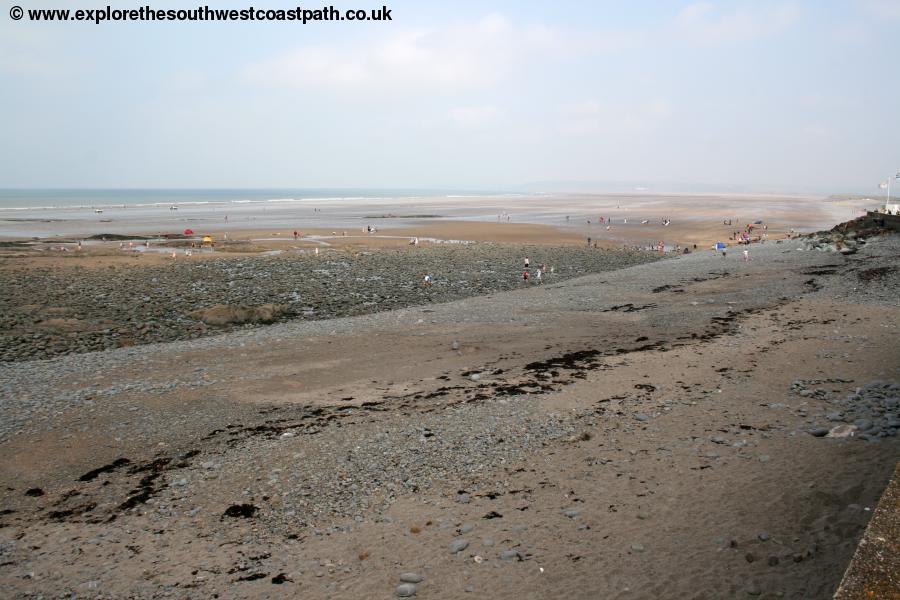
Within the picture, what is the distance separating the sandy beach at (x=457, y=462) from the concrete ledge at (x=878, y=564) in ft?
3.26

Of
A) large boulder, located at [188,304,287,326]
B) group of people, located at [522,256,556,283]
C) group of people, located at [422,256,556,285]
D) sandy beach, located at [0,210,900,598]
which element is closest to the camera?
sandy beach, located at [0,210,900,598]

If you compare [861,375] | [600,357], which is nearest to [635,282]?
[600,357]

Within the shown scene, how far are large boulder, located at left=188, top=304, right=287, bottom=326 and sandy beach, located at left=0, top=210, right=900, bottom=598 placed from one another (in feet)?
12.0

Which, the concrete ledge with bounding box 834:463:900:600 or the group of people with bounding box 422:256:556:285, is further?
the group of people with bounding box 422:256:556:285

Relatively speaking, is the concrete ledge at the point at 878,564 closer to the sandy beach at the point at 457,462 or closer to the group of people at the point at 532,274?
the sandy beach at the point at 457,462

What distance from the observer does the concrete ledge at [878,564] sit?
411 centimetres

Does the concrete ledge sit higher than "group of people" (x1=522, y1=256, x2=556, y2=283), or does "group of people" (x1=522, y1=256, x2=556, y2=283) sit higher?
"group of people" (x1=522, y1=256, x2=556, y2=283)

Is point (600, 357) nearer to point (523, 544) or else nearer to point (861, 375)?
point (861, 375)

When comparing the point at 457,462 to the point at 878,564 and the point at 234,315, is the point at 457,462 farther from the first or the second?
the point at 234,315

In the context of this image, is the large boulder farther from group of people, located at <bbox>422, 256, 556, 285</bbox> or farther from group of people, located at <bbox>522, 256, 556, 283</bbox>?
group of people, located at <bbox>522, 256, 556, 283</bbox>

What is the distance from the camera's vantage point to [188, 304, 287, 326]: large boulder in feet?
68.8

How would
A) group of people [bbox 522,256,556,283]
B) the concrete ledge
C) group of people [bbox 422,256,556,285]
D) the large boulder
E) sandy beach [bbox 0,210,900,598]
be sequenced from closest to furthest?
the concrete ledge → sandy beach [bbox 0,210,900,598] → the large boulder → group of people [bbox 422,256,556,285] → group of people [bbox 522,256,556,283]

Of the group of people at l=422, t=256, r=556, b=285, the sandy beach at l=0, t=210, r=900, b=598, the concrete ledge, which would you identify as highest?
the group of people at l=422, t=256, r=556, b=285

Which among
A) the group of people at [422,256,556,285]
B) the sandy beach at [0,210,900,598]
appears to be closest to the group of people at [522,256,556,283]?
the group of people at [422,256,556,285]
